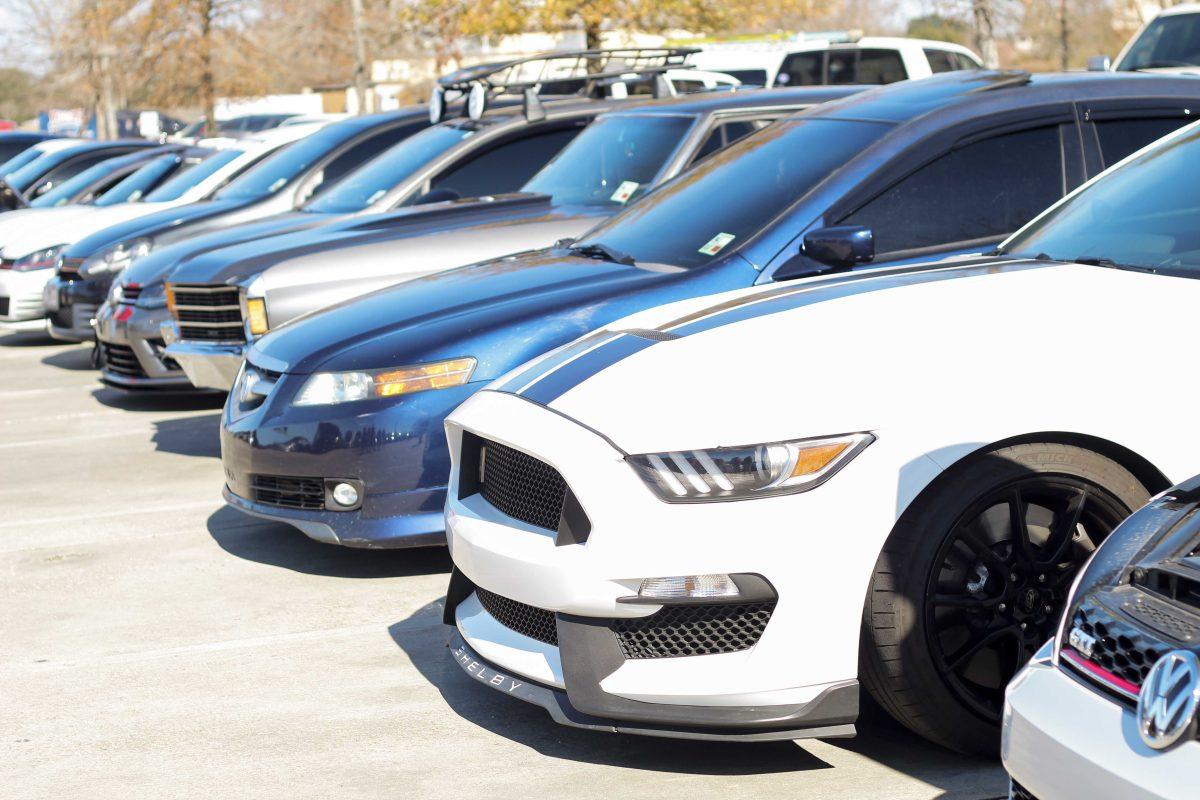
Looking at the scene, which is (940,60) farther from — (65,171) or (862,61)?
(65,171)

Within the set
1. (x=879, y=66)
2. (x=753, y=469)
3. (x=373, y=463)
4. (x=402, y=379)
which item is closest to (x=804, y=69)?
(x=879, y=66)

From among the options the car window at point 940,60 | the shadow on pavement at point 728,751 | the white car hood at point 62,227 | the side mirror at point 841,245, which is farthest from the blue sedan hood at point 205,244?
the car window at point 940,60

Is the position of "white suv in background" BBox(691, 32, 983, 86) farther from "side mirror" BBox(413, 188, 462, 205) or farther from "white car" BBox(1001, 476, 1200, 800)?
"white car" BBox(1001, 476, 1200, 800)

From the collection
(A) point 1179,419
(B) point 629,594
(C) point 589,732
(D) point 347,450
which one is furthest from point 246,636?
(A) point 1179,419

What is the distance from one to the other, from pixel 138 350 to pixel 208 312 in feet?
4.44

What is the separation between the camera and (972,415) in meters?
3.55

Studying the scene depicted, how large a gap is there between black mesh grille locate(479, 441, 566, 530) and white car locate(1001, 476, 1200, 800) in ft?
4.46

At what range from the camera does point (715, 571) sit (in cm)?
349

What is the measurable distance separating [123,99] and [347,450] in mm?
48726

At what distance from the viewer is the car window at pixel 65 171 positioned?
1987cm

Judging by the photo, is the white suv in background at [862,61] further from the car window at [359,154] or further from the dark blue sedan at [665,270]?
the dark blue sedan at [665,270]

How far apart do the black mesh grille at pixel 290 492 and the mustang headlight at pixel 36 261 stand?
340 inches

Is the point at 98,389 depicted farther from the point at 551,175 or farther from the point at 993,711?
the point at 993,711

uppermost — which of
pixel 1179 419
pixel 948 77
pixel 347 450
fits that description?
pixel 948 77
